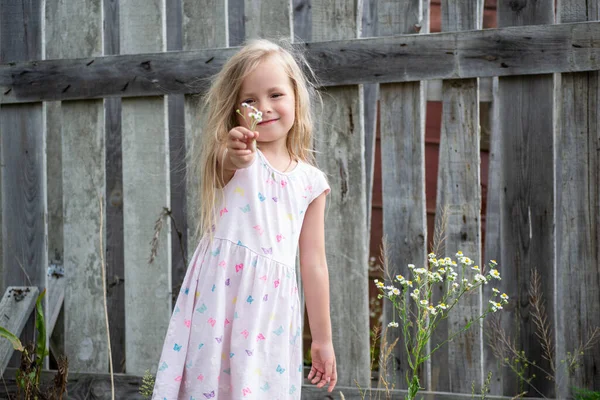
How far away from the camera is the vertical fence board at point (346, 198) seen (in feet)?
10.5

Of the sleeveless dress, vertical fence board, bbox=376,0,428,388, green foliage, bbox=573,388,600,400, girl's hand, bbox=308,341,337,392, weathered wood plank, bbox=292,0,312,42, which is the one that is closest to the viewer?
the sleeveless dress

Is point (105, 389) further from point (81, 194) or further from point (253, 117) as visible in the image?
point (253, 117)

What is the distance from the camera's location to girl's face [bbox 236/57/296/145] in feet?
7.65

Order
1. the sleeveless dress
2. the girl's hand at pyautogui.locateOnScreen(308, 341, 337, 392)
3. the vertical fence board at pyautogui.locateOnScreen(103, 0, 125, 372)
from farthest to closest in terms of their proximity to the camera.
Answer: the vertical fence board at pyautogui.locateOnScreen(103, 0, 125, 372), the girl's hand at pyautogui.locateOnScreen(308, 341, 337, 392), the sleeveless dress

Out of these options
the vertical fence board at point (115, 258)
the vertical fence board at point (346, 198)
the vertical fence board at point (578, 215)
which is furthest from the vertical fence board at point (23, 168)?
the vertical fence board at point (578, 215)

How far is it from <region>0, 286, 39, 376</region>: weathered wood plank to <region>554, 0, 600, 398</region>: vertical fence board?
233 cm

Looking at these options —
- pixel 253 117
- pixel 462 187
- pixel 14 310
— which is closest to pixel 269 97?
pixel 253 117

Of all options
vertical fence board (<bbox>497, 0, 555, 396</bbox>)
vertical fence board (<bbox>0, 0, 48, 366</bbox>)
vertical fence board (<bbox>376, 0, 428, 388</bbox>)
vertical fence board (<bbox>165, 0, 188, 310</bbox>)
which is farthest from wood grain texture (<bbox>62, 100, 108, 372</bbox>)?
vertical fence board (<bbox>497, 0, 555, 396</bbox>)

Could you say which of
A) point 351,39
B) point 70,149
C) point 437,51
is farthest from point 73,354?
point 437,51

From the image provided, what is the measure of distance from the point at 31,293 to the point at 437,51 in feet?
6.97

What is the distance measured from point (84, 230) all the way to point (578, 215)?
2146 millimetres

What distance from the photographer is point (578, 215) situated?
120 inches

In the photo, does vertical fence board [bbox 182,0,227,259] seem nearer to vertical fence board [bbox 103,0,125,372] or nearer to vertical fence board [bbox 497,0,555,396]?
vertical fence board [bbox 103,0,125,372]

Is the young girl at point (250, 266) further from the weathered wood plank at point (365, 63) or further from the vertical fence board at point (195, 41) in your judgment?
the vertical fence board at point (195, 41)
